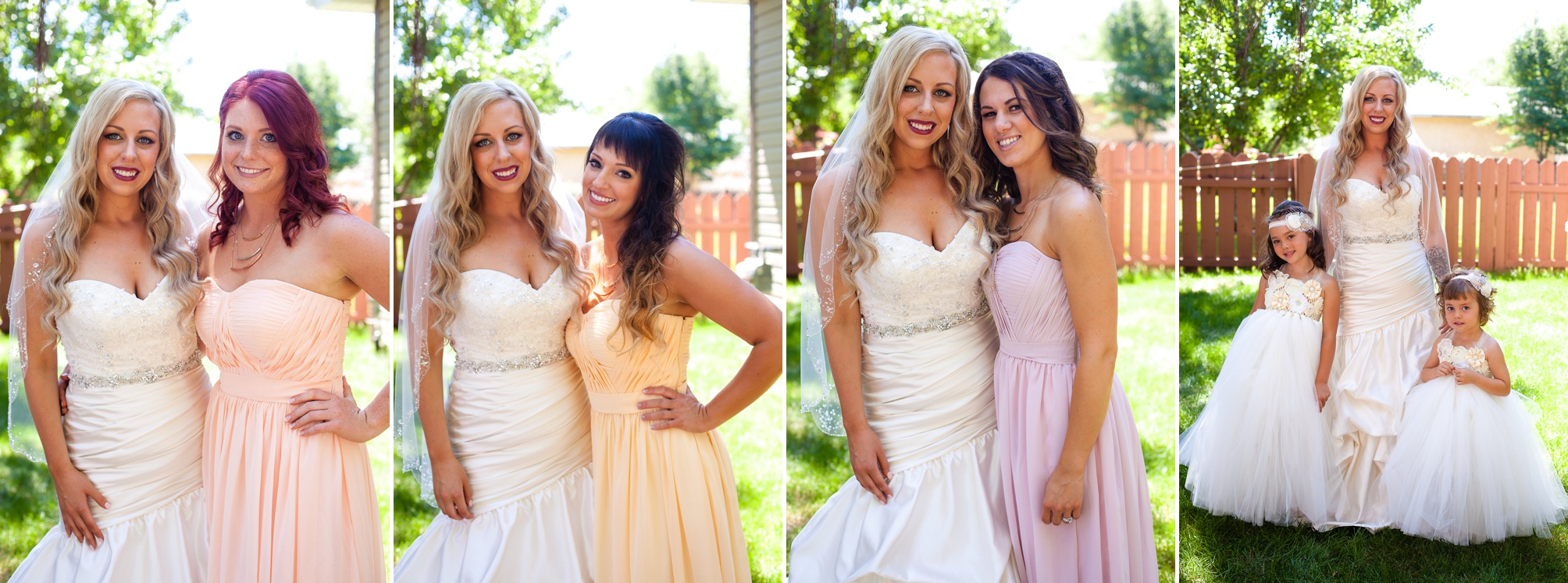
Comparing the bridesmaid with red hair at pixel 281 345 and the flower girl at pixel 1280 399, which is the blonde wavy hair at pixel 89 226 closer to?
the bridesmaid with red hair at pixel 281 345

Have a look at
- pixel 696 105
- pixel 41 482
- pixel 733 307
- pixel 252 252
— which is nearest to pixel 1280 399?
pixel 733 307

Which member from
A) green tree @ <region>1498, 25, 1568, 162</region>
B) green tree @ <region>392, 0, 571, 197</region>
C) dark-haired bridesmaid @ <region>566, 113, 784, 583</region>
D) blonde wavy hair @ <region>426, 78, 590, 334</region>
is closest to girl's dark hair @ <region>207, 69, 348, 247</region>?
blonde wavy hair @ <region>426, 78, 590, 334</region>

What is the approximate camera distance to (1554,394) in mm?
3158

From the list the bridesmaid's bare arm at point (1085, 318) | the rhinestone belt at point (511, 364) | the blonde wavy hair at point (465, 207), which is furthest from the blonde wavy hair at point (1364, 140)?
the rhinestone belt at point (511, 364)

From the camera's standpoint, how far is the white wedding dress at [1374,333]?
3.10 meters

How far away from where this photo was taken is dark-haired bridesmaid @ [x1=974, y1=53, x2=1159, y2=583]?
8.18 feet

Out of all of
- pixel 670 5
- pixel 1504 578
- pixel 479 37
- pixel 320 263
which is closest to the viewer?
pixel 320 263

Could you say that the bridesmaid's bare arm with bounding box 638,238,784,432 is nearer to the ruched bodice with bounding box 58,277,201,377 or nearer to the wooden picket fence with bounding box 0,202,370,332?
the ruched bodice with bounding box 58,277,201,377

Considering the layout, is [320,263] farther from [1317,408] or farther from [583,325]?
[1317,408]

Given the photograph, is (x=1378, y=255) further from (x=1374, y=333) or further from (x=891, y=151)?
(x=891, y=151)

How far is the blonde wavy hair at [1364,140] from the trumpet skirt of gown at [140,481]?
12.2 feet

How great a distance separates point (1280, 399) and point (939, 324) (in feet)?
5.01

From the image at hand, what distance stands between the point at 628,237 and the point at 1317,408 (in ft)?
8.20

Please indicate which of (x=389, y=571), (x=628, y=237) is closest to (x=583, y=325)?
(x=628, y=237)
